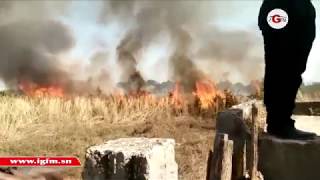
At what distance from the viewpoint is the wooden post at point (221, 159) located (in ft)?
9.45

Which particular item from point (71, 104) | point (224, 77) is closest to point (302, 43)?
point (224, 77)

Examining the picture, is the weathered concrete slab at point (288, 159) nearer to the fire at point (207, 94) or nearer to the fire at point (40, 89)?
the fire at point (207, 94)

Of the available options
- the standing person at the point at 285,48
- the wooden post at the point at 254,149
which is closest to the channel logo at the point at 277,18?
the standing person at the point at 285,48

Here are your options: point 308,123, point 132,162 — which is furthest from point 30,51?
point 132,162

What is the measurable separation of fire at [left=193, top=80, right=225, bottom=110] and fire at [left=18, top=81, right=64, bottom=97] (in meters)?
1.37

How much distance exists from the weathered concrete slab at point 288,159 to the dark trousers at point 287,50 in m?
0.13

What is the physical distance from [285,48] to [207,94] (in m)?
2.84

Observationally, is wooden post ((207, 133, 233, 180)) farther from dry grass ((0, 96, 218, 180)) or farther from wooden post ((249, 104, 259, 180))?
dry grass ((0, 96, 218, 180))

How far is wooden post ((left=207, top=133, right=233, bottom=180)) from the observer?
113 inches

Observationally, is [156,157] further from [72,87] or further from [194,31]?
[72,87]

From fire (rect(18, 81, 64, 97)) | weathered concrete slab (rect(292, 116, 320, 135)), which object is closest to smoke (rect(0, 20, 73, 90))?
fire (rect(18, 81, 64, 97))

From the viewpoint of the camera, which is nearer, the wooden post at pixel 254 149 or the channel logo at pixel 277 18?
the wooden post at pixel 254 149

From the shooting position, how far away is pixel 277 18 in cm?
352

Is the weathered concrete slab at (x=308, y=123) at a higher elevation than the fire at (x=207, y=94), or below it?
below
